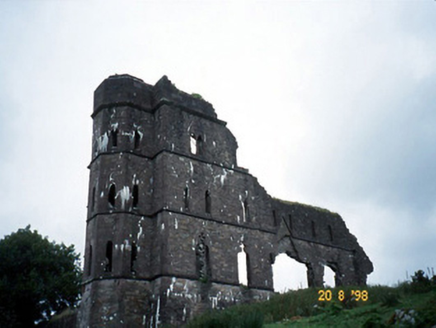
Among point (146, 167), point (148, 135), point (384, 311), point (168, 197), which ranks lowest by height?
point (384, 311)

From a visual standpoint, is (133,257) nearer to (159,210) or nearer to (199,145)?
(159,210)

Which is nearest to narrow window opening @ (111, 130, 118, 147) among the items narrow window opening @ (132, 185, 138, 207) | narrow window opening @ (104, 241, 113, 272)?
narrow window opening @ (132, 185, 138, 207)

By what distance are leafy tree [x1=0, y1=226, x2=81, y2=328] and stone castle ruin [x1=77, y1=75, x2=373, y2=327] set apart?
669cm

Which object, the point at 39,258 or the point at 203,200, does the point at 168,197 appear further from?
the point at 39,258

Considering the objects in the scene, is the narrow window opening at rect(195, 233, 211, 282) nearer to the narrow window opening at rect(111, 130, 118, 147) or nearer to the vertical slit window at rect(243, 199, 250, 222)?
the vertical slit window at rect(243, 199, 250, 222)

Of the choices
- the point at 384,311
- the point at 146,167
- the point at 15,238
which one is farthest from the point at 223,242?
the point at 15,238

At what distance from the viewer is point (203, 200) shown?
64.2ft

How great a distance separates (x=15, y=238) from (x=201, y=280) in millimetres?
11794

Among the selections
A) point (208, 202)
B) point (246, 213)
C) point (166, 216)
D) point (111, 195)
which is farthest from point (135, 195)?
point (246, 213)

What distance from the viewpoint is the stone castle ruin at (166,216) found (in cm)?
1689

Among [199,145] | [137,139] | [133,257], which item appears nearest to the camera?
[133,257]
